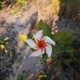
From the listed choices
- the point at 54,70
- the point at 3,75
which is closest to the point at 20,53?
the point at 3,75

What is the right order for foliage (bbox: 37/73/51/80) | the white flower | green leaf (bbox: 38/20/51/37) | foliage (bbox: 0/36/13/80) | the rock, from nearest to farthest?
1. the white flower
2. green leaf (bbox: 38/20/51/37)
3. foliage (bbox: 37/73/51/80)
4. the rock
5. foliage (bbox: 0/36/13/80)

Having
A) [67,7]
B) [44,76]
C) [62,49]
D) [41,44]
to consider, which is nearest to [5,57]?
[44,76]

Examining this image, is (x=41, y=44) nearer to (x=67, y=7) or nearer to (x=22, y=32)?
(x=67, y=7)

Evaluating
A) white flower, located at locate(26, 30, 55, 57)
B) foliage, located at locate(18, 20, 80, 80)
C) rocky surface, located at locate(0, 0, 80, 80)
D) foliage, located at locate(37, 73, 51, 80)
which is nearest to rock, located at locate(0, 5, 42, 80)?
→ rocky surface, located at locate(0, 0, 80, 80)

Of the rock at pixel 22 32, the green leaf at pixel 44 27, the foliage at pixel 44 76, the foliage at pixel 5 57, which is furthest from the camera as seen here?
the foliage at pixel 5 57

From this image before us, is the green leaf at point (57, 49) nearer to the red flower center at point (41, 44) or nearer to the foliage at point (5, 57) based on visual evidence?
the red flower center at point (41, 44)

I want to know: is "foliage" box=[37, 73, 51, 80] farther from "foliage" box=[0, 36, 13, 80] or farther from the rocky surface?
"foliage" box=[0, 36, 13, 80]

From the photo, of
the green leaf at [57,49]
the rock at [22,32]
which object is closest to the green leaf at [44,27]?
the green leaf at [57,49]

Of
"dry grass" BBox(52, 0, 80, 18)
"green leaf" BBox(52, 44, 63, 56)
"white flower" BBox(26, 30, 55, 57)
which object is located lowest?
"dry grass" BBox(52, 0, 80, 18)
